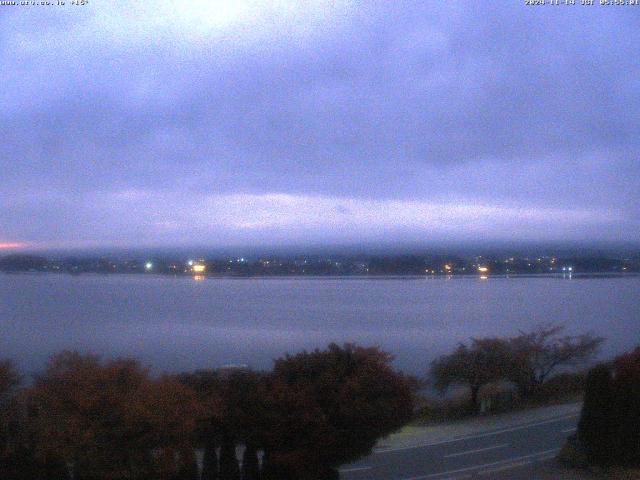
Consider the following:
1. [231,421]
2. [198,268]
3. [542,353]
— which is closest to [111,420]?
[231,421]

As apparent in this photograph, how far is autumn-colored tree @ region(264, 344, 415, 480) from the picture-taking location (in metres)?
9.62

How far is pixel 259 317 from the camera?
39.4m

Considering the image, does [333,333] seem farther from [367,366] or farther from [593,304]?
[367,366]

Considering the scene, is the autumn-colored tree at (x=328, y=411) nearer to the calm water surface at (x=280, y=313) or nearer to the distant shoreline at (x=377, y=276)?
the calm water surface at (x=280, y=313)

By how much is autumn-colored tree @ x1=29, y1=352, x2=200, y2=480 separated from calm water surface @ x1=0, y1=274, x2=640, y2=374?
52.9ft

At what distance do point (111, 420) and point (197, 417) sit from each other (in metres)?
0.98

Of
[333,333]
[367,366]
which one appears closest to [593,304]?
[333,333]

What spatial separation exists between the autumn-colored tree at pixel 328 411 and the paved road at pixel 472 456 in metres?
2.66

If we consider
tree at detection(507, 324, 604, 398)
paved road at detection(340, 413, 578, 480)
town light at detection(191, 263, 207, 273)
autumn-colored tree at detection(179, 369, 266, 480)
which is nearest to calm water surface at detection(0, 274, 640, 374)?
town light at detection(191, 263, 207, 273)

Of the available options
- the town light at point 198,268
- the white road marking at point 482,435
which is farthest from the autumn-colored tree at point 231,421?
the town light at point 198,268

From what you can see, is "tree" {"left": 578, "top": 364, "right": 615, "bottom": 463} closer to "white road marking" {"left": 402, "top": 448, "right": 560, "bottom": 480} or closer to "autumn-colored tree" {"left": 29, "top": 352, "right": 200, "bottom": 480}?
"white road marking" {"left": 402, "top": 448, "right": 560, "bottom": 480}

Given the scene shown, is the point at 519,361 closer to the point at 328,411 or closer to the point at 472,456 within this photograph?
the point at 472,456

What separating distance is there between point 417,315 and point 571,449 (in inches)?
1148

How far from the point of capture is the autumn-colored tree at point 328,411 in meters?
9.62
